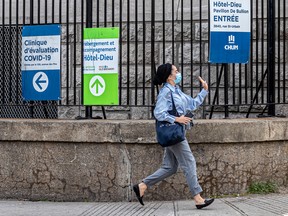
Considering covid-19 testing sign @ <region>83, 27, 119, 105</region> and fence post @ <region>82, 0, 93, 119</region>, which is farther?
fence post @ <region>82, 0, 93, 119</region>

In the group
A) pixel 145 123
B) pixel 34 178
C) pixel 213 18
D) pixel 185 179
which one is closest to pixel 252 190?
pixel 185 179

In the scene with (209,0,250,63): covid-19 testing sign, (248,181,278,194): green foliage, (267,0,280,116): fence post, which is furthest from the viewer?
(267,0,280,116): fence post

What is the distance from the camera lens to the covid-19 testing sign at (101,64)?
8.52m

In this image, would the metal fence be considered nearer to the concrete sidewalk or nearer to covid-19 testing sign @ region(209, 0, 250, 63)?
covid-19 testing sign @ region(209, 0, 250, 63)

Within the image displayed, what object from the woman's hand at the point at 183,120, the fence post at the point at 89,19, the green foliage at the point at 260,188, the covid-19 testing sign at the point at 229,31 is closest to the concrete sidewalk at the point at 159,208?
the green foliage at the point at 260,188

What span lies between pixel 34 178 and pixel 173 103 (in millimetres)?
2336

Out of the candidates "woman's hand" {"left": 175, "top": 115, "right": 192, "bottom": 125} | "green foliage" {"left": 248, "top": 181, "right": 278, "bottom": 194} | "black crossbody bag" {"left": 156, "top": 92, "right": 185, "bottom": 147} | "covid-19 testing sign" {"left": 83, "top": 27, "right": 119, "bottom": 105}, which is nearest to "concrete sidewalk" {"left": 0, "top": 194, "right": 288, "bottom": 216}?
"green foliage" {"left": 248, "top": 181, "right": 278, "bottom": 194}

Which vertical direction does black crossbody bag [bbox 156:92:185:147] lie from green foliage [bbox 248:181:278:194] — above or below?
above

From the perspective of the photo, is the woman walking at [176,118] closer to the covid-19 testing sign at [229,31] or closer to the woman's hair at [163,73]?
the woman's hair at [163,73]

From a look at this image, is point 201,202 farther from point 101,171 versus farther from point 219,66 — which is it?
point 219,66

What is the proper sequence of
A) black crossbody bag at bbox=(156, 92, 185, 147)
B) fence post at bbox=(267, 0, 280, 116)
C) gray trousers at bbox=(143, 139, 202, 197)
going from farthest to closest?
fence post at bbox=(267, 0, 280, 116) → gray trousers at bbox=(143, 139, 202, 197) → black crossbody bag at bbox=(156, 92, 185, 147)

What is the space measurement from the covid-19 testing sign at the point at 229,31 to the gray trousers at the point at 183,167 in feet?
5.49

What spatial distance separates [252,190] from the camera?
8.30m

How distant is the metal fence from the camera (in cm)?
892
